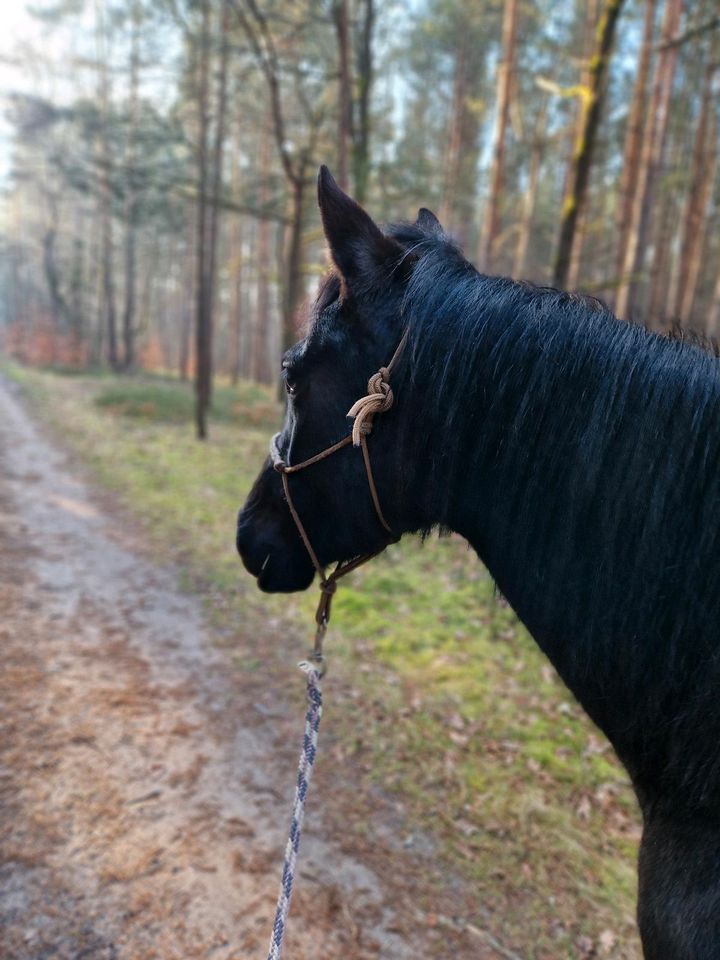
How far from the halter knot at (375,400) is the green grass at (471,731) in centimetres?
70

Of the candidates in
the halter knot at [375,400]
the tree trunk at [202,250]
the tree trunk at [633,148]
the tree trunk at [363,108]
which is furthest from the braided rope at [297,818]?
the tree trunk at [633,148]

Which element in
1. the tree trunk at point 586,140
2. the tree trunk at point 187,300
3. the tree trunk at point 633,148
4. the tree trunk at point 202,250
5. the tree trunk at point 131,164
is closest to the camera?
the tree trunk at point 586,140

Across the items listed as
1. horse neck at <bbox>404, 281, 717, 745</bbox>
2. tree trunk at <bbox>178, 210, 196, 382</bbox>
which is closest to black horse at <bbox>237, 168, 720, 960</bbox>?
horse neck at <bbox>404, 281, 717, 745</bbox>

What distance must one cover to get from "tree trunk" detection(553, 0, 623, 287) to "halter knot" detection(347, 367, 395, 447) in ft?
15.6

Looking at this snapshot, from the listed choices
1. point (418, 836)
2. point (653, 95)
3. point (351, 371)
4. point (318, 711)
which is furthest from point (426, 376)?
point (653, 95)

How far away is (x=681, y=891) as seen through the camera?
1.25m

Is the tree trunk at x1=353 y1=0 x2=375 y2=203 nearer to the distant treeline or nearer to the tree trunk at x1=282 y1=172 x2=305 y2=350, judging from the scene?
the distant treeline

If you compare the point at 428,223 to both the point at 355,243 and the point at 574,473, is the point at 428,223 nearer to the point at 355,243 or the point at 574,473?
the point at 355,243

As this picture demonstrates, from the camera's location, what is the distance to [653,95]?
11367 millimetres

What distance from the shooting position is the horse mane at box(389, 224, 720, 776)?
120cm

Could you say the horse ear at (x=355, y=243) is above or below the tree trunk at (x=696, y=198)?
below

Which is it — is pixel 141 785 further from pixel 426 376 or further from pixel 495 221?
pixel 495 221

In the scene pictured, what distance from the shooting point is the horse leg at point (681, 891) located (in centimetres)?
120

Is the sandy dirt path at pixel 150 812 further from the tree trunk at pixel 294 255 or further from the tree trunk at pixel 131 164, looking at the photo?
the tree trunk at pixel 131 164
